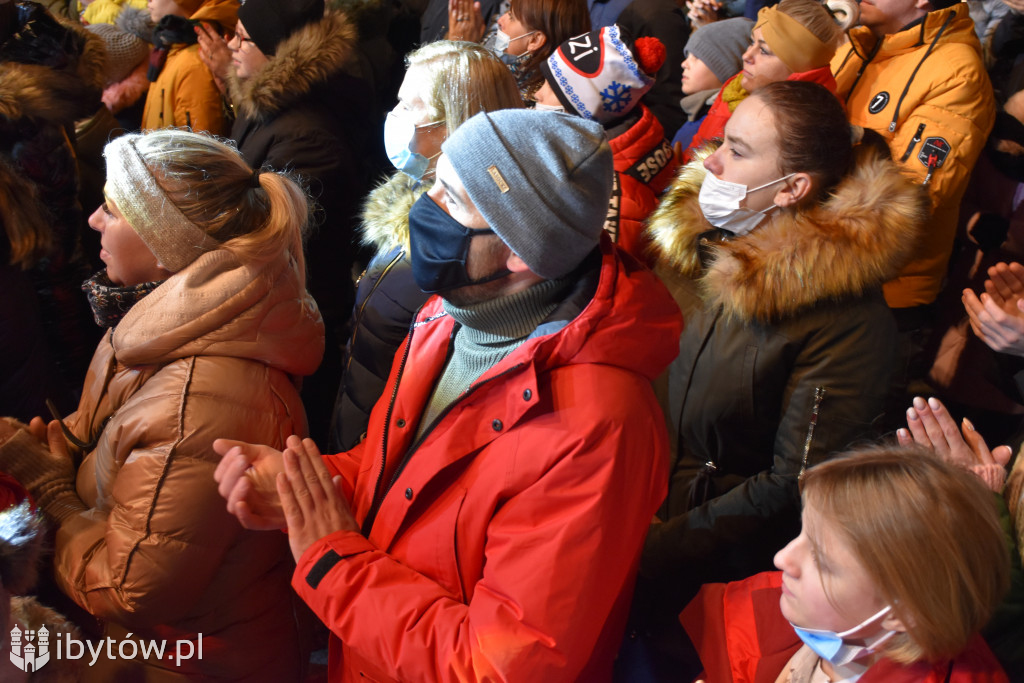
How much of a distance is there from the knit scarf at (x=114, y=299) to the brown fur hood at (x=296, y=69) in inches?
83.9

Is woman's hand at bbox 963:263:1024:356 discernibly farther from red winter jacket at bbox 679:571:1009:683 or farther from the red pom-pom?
the red pom-pom

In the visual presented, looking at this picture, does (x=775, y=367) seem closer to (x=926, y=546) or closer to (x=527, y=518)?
(x=926, y=546)

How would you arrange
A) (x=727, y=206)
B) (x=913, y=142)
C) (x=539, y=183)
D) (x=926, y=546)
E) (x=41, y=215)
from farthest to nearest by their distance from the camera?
(x=913, y=142) → (x=41, y=215) → (x=727, y=206) → (x=539, y=183) → (x=926, y=546)

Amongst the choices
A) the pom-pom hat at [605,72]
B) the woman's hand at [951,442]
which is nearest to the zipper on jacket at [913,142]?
the pom-pom hat at [605,72]

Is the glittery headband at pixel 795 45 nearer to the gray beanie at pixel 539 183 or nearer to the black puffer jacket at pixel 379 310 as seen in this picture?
the black puffer jacket at pixel 379 310

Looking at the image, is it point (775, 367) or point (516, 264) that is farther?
point (775, 367)

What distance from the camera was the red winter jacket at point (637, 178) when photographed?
3094 millimetres

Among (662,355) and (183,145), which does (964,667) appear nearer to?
(662,355)

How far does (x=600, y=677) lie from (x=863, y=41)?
3.32m

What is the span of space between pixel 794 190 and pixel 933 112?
5.01ft

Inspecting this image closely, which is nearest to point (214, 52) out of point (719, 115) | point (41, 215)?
point (41, 215)

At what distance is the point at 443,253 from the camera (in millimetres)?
1765

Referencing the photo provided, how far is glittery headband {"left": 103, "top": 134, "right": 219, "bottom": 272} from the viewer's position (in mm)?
2076

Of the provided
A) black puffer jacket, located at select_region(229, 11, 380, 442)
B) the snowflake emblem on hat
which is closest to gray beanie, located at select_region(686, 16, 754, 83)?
the snowflake emblem on hat
